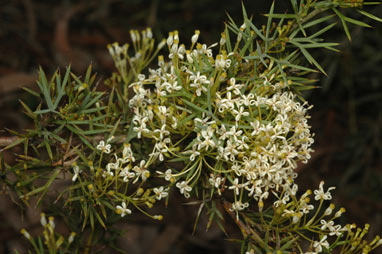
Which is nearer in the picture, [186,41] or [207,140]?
[207,140]

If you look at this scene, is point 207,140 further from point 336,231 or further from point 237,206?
point 336,231

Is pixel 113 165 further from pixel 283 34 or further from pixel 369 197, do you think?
pixel 369 197

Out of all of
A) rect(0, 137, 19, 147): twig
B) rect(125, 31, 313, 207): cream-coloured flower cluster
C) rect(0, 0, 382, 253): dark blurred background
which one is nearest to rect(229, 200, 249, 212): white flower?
rect(125, 31, 313, 207): cream-coloured flower cluster

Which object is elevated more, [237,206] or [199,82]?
[199,82]

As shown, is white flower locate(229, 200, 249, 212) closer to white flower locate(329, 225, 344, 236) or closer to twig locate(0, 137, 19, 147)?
white flower locate(329, 225, 344, 236)

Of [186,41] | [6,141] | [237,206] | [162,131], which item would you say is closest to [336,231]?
[237,206]

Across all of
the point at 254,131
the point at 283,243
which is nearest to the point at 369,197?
the point at 283,243

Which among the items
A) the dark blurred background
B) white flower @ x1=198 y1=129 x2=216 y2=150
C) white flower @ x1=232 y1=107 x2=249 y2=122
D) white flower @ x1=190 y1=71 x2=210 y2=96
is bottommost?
the dark blurred background

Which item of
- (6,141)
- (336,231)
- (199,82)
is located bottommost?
(336,231)
